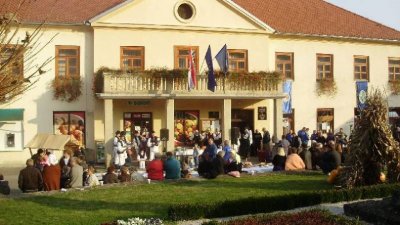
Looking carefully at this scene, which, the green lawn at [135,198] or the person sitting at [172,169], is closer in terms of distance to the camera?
the green lawn at [135,198]

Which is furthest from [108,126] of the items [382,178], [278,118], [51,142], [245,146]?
[382,178]

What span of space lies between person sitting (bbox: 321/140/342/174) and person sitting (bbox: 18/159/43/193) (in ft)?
31.7

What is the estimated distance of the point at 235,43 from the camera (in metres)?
29.2

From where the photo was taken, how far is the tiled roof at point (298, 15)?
2820 cm

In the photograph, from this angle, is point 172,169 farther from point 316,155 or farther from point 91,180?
point 316,155

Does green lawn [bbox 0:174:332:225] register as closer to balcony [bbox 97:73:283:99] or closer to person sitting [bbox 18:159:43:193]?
person sitting [bbox 18:159:43:193]

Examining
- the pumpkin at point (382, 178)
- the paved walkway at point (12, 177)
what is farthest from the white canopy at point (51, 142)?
the pumpkin at point (382, 178)

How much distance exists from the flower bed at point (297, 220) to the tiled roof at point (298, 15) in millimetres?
18669

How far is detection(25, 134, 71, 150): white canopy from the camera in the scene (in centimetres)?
2077

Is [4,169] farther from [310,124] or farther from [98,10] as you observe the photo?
[310,124]

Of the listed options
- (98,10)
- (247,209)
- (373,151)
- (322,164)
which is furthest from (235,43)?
(247,209)

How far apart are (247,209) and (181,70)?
46.5 ft

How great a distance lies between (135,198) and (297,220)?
5156mm

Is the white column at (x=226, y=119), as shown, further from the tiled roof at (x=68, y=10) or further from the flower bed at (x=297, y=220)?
the flower bed at (x=297, y=220)
